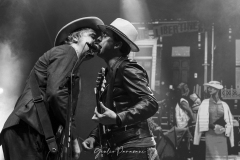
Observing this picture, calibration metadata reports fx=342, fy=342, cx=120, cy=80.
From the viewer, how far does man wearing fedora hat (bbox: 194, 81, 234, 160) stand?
6387mm

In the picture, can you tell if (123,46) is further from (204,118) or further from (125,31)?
(204,118)

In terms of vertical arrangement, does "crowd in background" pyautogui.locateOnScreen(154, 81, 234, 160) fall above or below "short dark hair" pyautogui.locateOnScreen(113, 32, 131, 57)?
below

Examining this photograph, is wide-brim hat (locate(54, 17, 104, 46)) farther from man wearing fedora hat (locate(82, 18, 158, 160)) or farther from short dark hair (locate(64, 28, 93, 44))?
man wearing fedora hat (locate(82, 18, 158, 160))

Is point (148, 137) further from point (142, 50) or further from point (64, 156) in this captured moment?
point (142, 50)

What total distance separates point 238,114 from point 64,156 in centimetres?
492

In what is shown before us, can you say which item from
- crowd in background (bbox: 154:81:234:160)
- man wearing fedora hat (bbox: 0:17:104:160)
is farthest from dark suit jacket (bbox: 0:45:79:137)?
crowd in background (bbox: 154:81:234:160)

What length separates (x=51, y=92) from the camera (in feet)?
8.05

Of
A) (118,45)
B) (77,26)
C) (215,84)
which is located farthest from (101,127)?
(215,84)

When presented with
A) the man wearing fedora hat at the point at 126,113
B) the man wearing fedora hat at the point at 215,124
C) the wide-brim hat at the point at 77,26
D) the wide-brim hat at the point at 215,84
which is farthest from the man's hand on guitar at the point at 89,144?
the wide-brim hat at the point at 215,84

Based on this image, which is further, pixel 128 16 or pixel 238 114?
pixel 128 16

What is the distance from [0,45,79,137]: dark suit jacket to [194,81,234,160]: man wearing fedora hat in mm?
4406

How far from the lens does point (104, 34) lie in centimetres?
307

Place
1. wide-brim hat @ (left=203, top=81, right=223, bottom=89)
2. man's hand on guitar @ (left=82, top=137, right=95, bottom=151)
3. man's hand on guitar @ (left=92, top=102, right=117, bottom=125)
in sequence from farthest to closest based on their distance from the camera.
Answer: wide-brim hat @ (left=203, top=81, right=223, bottom=89)
man's hand on guitar @ (left=82, top=137, right=95, bottom=151)
man's hand on guitar @ (left=92, top=102, right=117, bottom=125)

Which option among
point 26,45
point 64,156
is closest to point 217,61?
point 26,45
